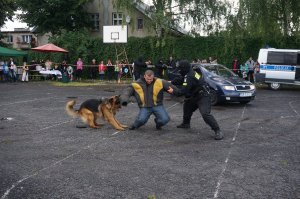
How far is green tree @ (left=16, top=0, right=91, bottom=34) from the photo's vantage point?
132 feet

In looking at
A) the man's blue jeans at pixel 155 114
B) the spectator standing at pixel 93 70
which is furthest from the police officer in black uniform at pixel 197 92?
the spectator standing at pixel 93 70

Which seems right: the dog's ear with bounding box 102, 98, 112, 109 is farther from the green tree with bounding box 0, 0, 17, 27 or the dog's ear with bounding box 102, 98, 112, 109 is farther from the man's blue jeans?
the green tree with bounding box 0, 0, 17, 27

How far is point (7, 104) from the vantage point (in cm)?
1545

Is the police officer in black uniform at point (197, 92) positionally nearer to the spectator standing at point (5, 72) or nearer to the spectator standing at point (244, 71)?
the spectator standing at point (244, 71)

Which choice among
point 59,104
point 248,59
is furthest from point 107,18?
point 59,104

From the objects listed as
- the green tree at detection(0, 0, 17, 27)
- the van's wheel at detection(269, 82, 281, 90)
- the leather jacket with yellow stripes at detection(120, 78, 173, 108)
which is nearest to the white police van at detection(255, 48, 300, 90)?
the van's wheel at detection(269, 82, 281, 90)

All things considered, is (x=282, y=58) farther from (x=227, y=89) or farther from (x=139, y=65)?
(x=227, y=89)

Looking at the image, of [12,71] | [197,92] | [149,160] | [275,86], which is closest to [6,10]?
[12,71]

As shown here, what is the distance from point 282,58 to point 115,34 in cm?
1226

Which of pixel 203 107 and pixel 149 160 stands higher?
pixel 203 107

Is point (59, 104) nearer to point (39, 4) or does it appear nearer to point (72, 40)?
point (72, 40)

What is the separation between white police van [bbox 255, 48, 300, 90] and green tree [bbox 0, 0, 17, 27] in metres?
27.0

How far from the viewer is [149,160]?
23.5 ft

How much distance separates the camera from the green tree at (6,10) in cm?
4012
